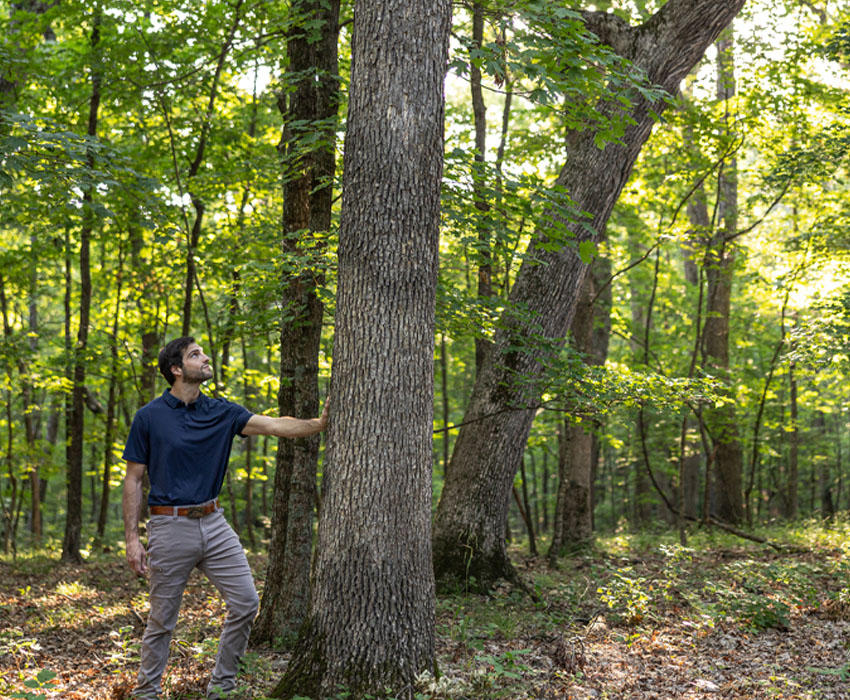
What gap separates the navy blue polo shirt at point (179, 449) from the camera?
4.11 meters

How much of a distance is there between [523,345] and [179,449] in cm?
433

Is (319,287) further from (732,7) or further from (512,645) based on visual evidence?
(732,7)

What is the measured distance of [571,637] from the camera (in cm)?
582

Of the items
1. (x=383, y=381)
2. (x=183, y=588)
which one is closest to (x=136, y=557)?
(x=183, y=588)

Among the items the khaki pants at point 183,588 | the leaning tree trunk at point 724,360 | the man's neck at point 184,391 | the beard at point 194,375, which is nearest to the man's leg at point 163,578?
the khaki pants at point 183,588

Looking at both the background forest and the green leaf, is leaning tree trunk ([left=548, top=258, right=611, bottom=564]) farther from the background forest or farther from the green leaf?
the green leaf

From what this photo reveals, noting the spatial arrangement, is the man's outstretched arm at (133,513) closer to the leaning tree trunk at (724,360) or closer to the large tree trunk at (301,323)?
the large tree trunk at (301,323)

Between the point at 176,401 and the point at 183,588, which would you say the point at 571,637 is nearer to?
the point at 183,588

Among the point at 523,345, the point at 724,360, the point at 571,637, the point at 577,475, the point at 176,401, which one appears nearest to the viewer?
the point at 176,401

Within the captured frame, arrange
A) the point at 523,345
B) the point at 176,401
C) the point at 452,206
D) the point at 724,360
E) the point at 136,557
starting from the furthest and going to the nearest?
the point at 724,360
the point at 523,345
the point at 452,206
the point at 176,401
the point at 136,557

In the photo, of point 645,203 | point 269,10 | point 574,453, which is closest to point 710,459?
point 574,453

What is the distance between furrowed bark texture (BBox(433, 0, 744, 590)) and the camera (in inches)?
295

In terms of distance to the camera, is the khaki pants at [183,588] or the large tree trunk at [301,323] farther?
the large tree trunk at [301,323]

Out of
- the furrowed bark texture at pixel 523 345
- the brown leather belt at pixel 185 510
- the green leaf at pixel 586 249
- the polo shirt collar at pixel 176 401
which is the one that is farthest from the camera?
the furrowed bark texture at pixel 523 345
